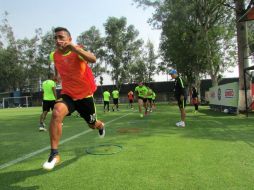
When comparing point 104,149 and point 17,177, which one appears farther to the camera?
point 104,149

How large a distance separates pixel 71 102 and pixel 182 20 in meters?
33.0

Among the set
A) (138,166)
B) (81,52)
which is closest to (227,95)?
(138,166)

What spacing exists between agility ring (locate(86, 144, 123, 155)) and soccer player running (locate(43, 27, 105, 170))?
119 cm

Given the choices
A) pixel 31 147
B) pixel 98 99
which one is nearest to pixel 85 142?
pixel 31 147

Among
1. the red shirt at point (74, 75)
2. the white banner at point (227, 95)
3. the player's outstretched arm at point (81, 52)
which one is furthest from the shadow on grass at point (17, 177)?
the white banner at point (227, 95)

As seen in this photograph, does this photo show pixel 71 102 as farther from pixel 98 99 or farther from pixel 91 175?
pixel 98 99

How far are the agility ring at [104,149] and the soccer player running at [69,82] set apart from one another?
119cm

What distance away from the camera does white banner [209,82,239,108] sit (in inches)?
729

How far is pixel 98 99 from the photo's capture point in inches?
2569

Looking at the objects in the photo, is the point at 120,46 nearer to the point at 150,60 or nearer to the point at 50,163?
the point at 150,60

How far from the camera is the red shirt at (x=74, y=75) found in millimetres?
5629

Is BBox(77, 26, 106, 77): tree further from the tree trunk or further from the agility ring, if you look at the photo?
the agility ring

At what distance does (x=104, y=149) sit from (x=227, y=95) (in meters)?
14.1

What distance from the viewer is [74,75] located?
5.72 metres
